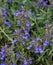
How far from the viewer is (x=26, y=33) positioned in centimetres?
228

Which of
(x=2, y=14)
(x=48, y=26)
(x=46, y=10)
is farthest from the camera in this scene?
(x=46, y=10)

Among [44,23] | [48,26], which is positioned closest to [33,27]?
[44,23]

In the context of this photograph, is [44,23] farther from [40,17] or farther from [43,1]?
[43,1]

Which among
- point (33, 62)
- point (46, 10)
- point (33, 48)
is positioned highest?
point (46, 10)

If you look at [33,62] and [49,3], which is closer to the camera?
[33,62]

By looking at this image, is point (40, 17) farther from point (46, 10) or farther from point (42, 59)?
point (42, 59)

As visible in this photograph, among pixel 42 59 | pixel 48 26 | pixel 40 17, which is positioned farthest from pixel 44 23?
pixel 42 59

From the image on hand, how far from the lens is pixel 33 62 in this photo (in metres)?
2.26

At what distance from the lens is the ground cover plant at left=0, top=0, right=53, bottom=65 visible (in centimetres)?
218

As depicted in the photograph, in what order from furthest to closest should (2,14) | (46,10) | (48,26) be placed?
(46,10), (2,14), (48,26)

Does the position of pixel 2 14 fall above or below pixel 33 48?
above

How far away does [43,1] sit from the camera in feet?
8.46

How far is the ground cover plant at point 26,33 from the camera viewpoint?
2.18 m

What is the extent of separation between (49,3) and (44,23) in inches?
14.6
